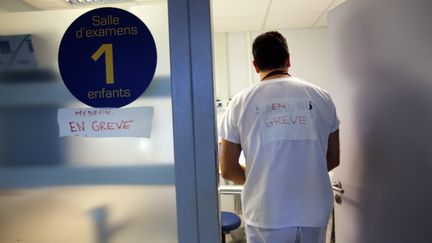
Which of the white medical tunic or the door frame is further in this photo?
the white medical tunic

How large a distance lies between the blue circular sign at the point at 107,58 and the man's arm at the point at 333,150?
Result: 90 cm

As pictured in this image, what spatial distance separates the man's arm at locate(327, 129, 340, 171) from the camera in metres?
1.36

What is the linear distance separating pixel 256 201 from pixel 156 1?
84 centimetres

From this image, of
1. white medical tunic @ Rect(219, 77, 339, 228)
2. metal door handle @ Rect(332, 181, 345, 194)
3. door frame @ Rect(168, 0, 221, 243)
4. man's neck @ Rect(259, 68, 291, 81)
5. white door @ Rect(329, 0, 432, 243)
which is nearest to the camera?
door frame @ Rect(168, 0, 221, 243)

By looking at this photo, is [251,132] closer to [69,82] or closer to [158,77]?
[158,77]

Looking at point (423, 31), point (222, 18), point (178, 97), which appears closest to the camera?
point (178, 97)

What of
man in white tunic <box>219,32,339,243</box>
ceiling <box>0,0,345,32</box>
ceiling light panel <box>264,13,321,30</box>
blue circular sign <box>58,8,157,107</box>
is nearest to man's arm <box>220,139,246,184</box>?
man in white tunic <box>219,32,339,243</box>

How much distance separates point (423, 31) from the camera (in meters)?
1.05

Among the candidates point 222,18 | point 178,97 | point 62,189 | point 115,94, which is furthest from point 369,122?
point 222,18

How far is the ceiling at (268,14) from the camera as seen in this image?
298 cm

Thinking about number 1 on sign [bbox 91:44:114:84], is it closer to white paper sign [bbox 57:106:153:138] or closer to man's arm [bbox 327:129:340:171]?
white paper sign [bbox 57:106:153:138]

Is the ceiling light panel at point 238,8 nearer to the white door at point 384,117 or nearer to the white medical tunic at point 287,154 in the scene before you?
the white door at point 384,117

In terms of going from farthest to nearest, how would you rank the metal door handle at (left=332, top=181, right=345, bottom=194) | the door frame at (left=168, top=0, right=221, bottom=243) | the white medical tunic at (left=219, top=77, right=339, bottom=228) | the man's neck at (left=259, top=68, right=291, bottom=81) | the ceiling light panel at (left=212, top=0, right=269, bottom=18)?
the ceiling light panel at (left=212, top=0, right=269, bottom=18) → the metal door handle at (left=332, top=181, right=345, bottom=194) → the man's neck at (left=259, top=68, right=291, bottom=81) → the white medical tunic at (left=219, top=77, right=339, bottom=228) → the door frame at (left=168, top=0, right=221, bottom=243)

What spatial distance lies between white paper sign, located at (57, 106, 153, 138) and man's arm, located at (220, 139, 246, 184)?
0.62 metres
